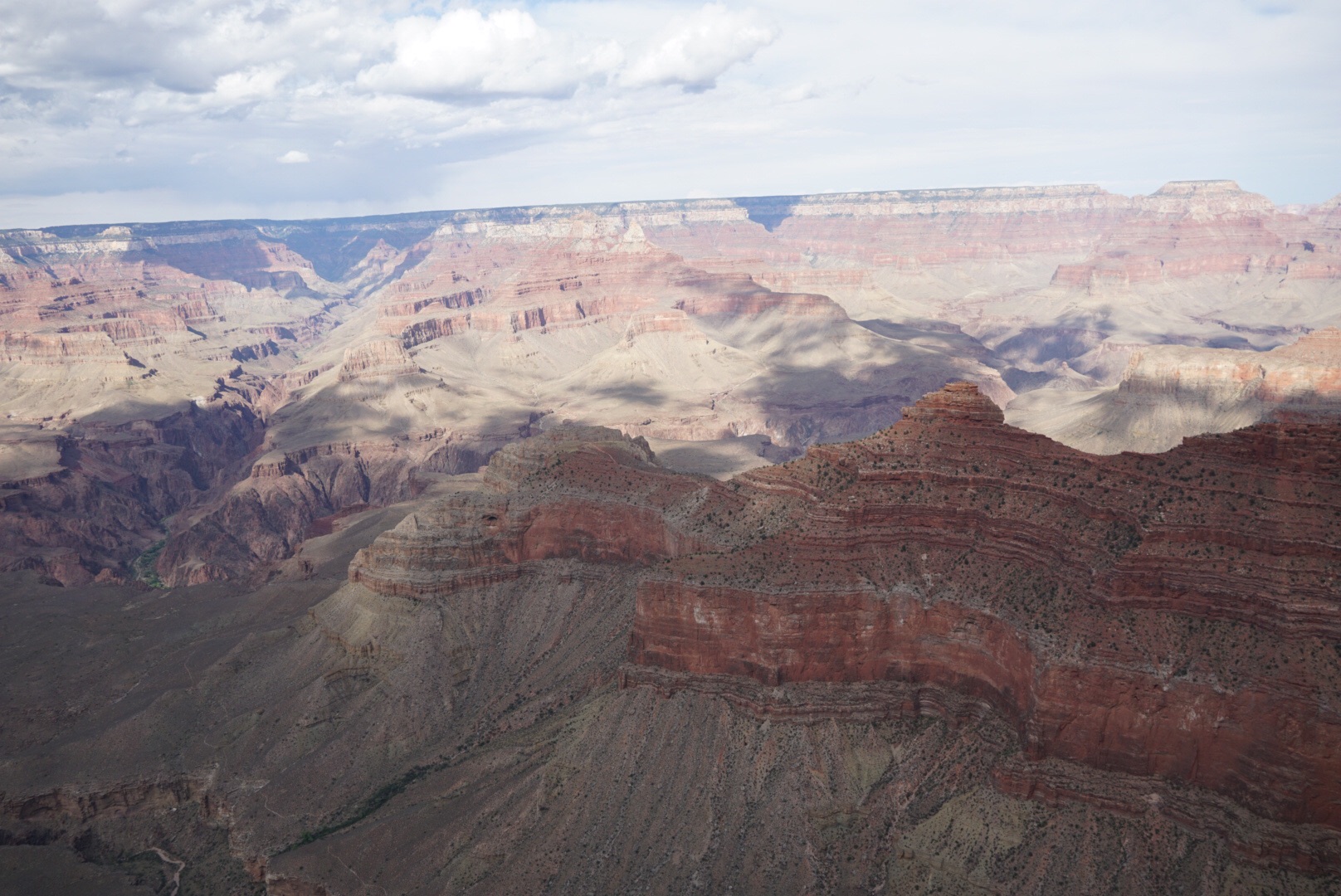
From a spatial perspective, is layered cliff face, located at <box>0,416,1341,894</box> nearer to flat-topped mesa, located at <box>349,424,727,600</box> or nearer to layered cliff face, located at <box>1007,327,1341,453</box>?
flat-topped mesa, located at <box>349,424,727,600</box>

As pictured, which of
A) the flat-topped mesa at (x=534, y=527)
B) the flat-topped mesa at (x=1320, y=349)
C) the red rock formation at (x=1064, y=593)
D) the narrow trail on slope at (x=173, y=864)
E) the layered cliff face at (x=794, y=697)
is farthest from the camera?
the flat-topped mesa at (x=1320, y=349)

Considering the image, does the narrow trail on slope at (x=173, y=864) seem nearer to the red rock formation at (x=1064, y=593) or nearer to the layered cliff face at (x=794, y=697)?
the layered cliff face at (x=794, y=697)

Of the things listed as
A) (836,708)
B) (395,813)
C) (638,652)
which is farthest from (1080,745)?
(395,813)

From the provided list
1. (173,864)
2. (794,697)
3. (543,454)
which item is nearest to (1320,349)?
(543,454)

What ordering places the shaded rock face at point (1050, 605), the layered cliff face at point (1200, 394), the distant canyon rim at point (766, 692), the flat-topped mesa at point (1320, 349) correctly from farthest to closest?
the flat-topped mesa at point (1320, 349) → the layered cliff face at point (1200, 394) → the distant canyon rim at point (766, 692) → the shaded rock face at point (1050, 605)

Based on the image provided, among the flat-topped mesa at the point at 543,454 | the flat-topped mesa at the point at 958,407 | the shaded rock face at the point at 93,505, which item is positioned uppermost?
the flat-topped mesa at the point at 958,407

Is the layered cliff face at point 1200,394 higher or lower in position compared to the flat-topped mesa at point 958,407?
lower

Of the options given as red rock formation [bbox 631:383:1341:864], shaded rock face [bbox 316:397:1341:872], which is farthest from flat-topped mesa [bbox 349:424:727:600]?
red rock formation [bbox 631:383:1341:864]

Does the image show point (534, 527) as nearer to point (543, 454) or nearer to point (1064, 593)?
point (543, 454)

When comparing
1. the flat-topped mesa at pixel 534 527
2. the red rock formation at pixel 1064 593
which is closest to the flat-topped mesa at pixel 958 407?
the red rock formation at pixel 1064 593
